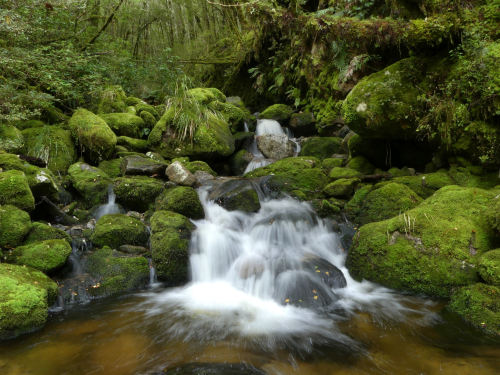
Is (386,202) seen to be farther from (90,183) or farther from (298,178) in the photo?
(90,183)

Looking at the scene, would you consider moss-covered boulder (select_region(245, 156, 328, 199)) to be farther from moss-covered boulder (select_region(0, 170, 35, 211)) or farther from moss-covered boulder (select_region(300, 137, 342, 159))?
moss-covered boulder (select_region(0, 170, 35, 211))

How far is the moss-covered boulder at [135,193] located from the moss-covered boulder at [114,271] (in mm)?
1556

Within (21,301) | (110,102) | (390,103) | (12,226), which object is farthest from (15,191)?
(390,103)

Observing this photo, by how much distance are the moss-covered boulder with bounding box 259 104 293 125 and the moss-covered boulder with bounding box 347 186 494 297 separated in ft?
24.7

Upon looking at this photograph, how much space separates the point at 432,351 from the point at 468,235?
69.1 inches

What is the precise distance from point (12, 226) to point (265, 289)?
355cm

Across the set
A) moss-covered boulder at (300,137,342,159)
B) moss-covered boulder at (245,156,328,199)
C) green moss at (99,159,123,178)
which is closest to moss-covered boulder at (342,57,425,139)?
moss-covered boulder at (245,156,328,199)

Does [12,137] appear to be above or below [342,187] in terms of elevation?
above

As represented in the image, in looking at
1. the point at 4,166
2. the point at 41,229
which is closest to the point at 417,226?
the point at 41,229

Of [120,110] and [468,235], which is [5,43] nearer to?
[120,110]

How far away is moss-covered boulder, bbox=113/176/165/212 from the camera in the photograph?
6.21m

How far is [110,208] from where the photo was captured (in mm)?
6219

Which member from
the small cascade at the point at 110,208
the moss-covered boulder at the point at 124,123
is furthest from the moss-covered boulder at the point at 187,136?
the small cascade at the point at 110,208

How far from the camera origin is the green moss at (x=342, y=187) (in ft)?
21.2
